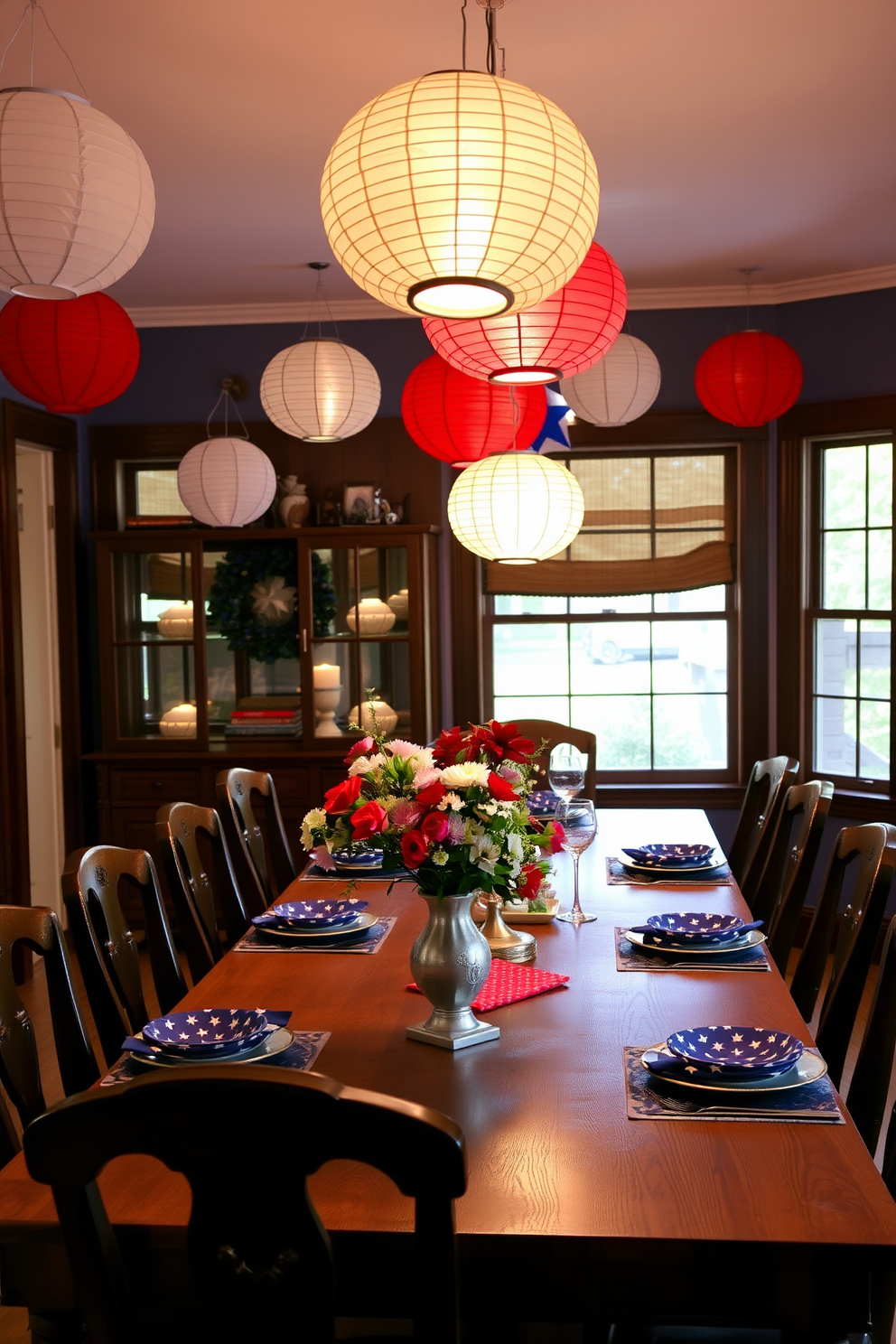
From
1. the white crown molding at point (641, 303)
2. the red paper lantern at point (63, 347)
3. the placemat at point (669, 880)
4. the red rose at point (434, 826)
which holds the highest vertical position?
the white crown molding at point (641, 303)

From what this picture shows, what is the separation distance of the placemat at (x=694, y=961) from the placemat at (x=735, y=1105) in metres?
0.58

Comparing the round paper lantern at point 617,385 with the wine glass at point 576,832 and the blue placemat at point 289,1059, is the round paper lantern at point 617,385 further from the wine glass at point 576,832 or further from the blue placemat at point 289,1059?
the blue placemat at point 289,1059

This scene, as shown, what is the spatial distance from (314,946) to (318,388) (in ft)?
7.27

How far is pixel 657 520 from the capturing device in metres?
5.59

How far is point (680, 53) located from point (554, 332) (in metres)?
1.30

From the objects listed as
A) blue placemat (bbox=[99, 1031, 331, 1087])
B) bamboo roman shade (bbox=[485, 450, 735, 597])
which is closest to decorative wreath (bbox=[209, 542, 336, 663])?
bamboo roman shade (bbox=[485, 450, 735, 597])

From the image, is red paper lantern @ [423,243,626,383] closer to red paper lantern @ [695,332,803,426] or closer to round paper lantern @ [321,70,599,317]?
round paper lantern @ [321,70,599,317]

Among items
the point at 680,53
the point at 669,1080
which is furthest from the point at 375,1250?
the point at 680,53

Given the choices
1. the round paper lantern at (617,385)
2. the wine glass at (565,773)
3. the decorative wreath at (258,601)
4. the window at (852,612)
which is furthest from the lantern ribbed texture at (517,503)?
the window at (852,612)

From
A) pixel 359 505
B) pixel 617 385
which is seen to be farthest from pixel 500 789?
pixel 359 505

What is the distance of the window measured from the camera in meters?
5.25

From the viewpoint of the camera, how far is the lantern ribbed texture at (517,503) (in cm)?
295

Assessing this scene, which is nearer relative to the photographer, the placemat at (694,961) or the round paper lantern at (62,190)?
the round paper lantern at (62,190)

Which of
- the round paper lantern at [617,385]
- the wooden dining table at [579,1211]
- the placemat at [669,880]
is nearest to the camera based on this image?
the wooden dining table at [579,1211]
